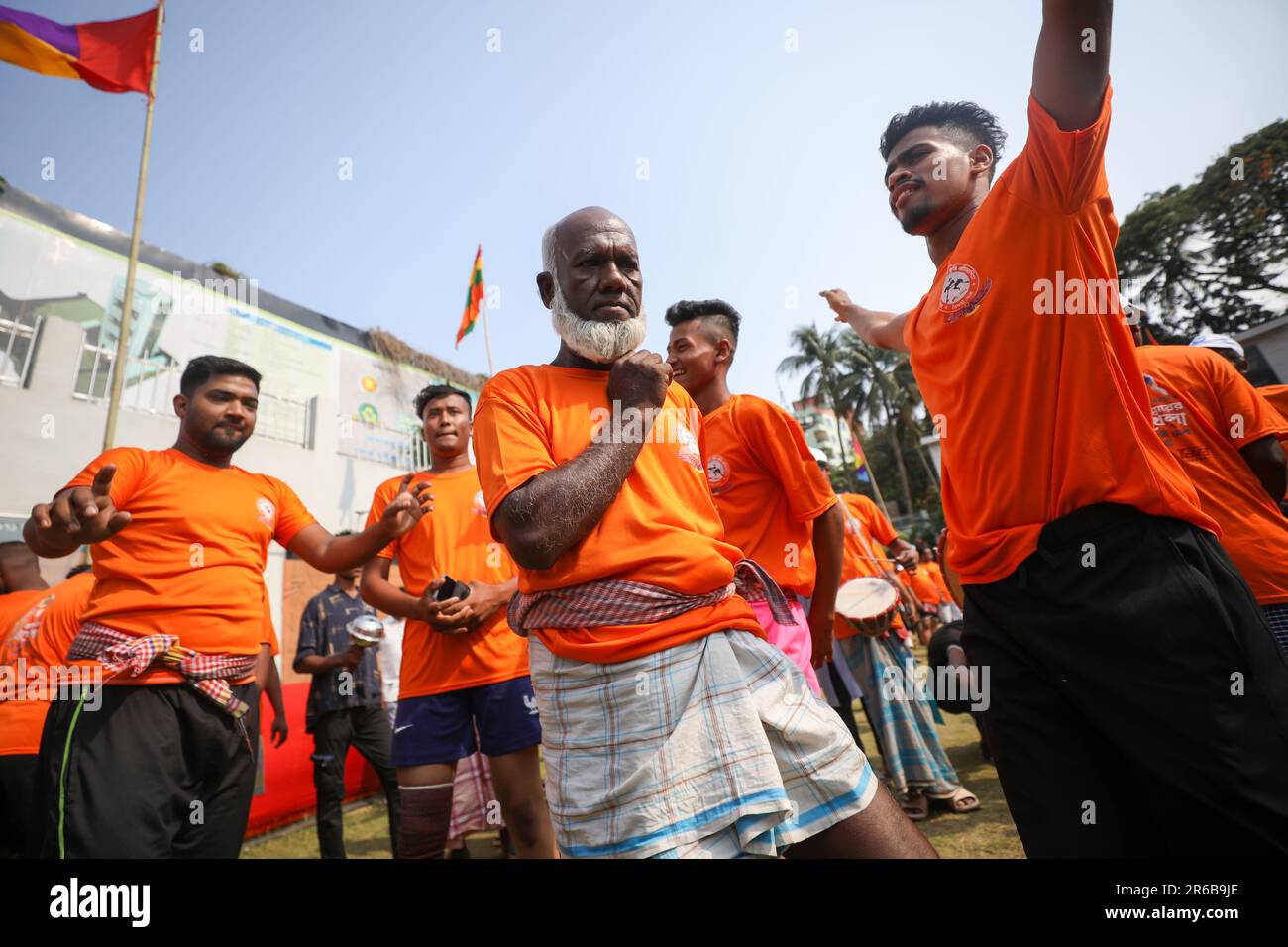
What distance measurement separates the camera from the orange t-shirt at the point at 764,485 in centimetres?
310

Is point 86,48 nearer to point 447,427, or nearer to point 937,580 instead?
point 447,427

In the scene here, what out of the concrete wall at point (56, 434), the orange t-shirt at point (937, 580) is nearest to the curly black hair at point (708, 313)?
the orange t-shirt at point (937, 580)

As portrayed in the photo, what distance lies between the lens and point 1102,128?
1.61m

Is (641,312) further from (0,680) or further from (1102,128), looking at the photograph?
(0,680)

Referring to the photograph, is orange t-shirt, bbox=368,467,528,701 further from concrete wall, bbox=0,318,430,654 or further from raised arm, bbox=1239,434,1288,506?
concrete wall, bbox=0,318,430,654

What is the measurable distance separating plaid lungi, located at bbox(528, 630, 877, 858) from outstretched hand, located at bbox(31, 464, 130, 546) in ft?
5.85

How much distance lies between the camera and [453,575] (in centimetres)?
370

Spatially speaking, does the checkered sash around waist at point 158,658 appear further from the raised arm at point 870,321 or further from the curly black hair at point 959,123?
the curly black hair at point 959,123

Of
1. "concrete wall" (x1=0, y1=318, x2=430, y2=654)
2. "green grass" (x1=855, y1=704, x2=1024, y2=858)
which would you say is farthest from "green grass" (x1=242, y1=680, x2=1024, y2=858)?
"concrete wall" (x1=0, y1=318, x2=430, y2=654)

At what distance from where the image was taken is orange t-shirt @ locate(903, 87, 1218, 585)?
1660 millimetres

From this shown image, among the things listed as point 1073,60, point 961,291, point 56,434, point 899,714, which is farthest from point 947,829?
point 56,434

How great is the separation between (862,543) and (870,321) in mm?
3111

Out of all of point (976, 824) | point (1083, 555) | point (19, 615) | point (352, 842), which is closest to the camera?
point (1083, 555)
